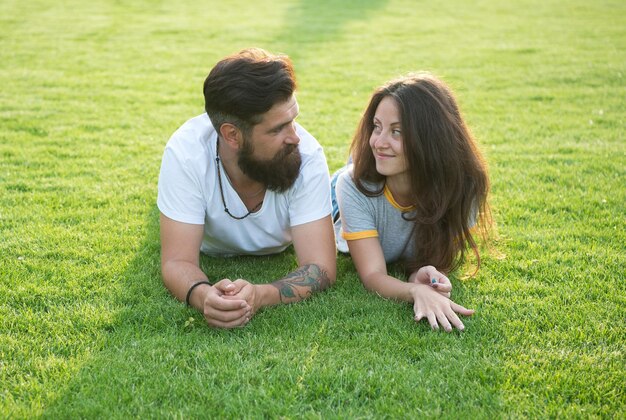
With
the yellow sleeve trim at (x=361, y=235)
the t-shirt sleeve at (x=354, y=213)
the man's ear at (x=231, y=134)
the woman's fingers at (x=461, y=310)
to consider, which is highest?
the man's ear at (x=231, y=134)

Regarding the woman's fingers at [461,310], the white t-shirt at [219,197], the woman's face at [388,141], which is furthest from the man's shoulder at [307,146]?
the woman's fingers at [461,310]

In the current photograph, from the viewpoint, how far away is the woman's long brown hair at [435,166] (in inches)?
156

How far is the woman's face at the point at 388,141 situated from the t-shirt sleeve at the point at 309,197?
39 cm

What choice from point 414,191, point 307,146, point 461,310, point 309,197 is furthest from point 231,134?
point 461,310

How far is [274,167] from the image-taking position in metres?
4.00

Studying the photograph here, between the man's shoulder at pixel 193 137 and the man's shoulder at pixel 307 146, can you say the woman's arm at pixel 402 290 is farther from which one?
the man's shoulder at pixel 193 137

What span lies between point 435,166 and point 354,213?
609 millimetres

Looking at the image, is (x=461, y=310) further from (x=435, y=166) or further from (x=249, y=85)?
(x=249, y=85)

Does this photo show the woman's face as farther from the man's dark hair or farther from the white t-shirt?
the man's dark hair

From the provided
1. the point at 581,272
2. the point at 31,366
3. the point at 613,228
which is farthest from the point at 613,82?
the point at 31,366

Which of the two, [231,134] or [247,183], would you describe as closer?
[231,134]

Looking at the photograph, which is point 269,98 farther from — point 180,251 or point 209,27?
point 209,27

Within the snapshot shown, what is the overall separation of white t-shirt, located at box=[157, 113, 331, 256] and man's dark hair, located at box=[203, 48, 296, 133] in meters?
0.33

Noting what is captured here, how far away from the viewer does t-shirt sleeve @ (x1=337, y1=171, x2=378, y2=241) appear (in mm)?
4203
